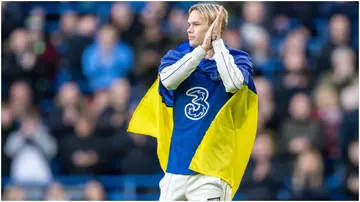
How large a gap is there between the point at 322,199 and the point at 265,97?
1611mm

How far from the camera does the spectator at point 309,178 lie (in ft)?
38.2

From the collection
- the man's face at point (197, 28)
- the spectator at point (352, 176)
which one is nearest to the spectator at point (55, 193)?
the spectator at point (352, 176)

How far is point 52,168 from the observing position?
42.0ft

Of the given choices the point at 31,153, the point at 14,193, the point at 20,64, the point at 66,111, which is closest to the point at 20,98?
the point at 20,64

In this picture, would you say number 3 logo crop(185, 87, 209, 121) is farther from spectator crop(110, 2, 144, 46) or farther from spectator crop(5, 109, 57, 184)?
spectator crop(110, 2, 144, 46)

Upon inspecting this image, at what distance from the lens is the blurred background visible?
39.7ft

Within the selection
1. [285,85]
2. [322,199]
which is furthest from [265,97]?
[322,199]

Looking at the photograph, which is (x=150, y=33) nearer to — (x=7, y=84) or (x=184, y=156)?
(x=7, y=84)

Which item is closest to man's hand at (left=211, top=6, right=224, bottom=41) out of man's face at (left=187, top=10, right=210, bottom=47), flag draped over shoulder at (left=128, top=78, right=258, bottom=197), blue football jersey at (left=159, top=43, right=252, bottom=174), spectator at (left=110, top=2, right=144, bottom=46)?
man's face at (left=187, top=10, right=210, bottom=47)

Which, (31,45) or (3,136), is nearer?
(3,136)

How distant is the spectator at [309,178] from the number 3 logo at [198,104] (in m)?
4.96

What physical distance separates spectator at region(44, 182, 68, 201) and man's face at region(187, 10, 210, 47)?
5.68 meters

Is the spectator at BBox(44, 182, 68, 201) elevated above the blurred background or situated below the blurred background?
below

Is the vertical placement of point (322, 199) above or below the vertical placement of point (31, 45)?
below
